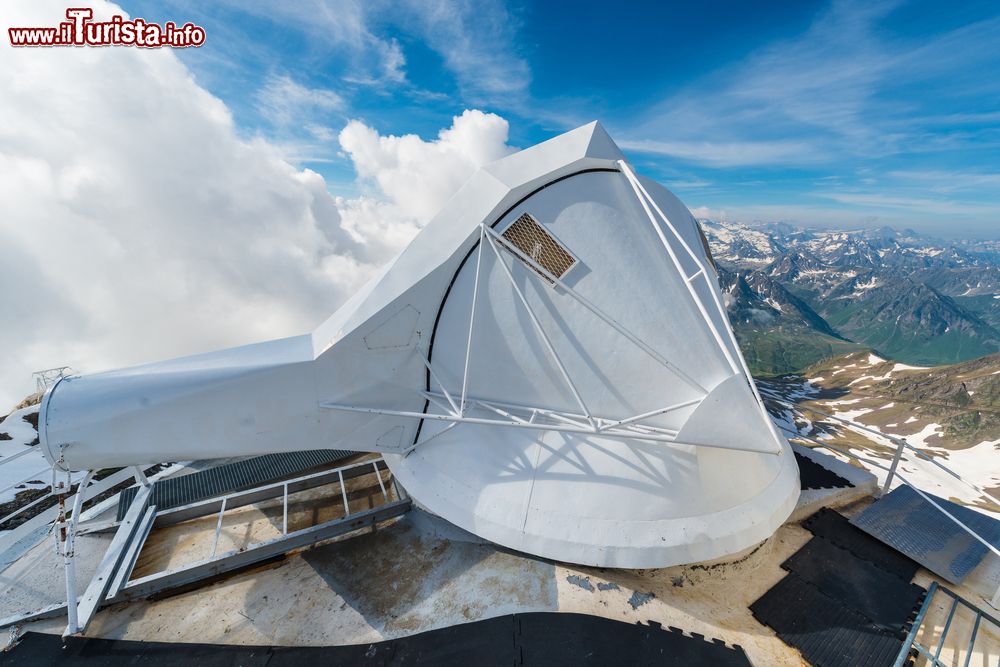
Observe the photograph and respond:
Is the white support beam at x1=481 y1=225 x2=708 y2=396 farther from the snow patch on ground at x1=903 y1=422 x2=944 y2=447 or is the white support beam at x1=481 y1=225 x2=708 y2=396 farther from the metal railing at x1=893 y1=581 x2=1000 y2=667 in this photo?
the snow patch on ground at x1=903 y1=422 x2=944 y2=447

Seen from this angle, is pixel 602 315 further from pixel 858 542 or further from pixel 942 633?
pixel 858 542

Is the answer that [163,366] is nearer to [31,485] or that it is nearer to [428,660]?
[428,660]

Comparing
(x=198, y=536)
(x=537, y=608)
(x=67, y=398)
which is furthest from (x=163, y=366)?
(x=537, y=608)

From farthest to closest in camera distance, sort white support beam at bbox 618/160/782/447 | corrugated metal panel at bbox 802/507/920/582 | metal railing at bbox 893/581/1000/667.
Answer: corrugated metal panel at bbox 802/507/920/582
white support beam at bbox 618/160/782/447
metal railing at bbox 893/581/1000/667

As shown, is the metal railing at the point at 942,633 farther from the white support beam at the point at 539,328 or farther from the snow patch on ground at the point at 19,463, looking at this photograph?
the snow patch on ground at the point at 19,463

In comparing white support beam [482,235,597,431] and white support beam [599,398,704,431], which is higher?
white support beam [482,235,597,431]

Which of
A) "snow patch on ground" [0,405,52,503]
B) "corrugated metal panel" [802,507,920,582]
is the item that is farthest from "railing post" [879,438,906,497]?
"snow patch on ground" [0,405,52,503]

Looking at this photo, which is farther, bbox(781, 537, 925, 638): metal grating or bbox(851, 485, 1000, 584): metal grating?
bbox(851, 485, 1000, 584): metal grating
